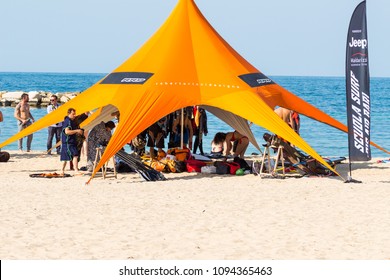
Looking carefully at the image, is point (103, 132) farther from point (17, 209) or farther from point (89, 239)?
point (89, 239)

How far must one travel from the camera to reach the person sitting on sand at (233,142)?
18.4m

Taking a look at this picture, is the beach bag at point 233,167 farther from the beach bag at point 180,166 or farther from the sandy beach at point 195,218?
the beach bag at point 180,166

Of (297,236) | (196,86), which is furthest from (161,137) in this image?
(297,236)

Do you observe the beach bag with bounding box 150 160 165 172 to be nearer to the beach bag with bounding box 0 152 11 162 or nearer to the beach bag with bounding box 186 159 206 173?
the beach bag with bounding box 186 159 206 173

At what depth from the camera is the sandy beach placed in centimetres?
952

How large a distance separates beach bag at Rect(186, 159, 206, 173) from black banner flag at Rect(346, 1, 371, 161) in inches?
136

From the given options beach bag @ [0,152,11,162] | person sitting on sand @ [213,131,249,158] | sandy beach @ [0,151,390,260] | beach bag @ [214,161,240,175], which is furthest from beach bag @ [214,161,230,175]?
beach bag @ [0,152,11,162]

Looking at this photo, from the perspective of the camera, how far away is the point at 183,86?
17.3m

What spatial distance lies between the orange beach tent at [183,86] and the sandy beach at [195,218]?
1167mm

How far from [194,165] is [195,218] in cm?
587

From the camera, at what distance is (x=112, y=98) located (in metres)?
17.3

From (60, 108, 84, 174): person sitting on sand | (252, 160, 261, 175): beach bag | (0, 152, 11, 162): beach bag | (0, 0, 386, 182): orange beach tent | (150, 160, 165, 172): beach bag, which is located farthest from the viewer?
(0, 152, 11, 162): beach bag

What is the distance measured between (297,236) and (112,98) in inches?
303

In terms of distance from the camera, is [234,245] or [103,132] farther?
[103,132]
